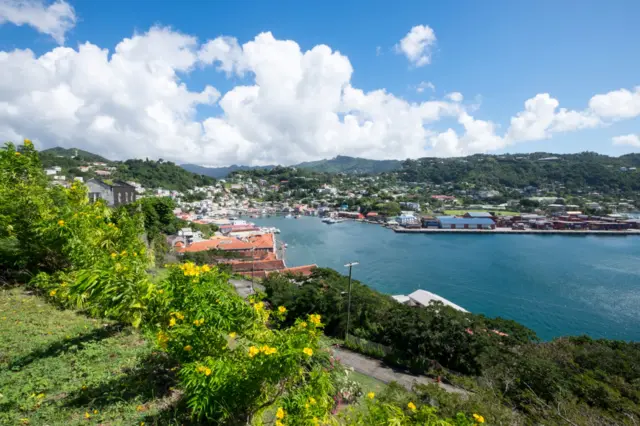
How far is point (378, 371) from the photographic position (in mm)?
6730

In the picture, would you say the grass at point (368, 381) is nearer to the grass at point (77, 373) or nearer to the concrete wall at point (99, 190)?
Answer: the grass at point (77, 373)

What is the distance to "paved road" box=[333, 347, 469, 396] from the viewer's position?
6.27 meters

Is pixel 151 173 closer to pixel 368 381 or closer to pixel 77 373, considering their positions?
pixel 368 381

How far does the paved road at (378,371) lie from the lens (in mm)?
6266

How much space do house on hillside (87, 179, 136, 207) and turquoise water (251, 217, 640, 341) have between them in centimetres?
1521

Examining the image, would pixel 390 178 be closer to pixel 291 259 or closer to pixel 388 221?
pixel 388 221

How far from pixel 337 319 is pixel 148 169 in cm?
7040

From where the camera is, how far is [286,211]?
62281 millimetres

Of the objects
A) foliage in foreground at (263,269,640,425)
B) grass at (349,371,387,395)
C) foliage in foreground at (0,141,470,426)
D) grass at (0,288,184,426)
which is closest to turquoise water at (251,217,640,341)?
foliage in foreground at (263,269,640,425)

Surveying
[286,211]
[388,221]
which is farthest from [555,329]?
[286,211]

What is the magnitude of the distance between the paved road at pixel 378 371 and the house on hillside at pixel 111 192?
1169 centimetres

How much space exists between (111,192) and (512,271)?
29.0 meters

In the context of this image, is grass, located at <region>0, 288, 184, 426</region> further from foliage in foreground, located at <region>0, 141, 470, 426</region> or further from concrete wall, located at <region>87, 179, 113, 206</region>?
concrete wall, located at <region>87, 179, 113, 206</region>

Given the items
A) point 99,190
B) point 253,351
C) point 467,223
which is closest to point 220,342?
point 253,351
